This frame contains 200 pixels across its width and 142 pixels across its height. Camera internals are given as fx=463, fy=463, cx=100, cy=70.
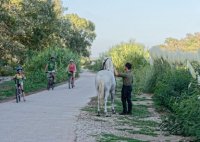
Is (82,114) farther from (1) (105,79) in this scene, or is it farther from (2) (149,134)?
(2) (149,134)

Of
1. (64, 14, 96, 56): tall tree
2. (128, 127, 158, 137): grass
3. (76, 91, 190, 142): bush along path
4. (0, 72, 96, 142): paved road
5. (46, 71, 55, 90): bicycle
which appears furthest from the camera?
(64, 14, 96, 56): tall tree

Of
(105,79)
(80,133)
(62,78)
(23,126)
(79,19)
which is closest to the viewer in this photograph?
(80,133)

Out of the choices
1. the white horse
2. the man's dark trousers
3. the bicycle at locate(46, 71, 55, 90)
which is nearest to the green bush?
the bicycle at locate(46, 71, 55, 90)

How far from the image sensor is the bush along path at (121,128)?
1094 cm

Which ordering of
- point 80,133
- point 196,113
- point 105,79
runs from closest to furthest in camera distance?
point 196,113
point 80,133
point 105,79

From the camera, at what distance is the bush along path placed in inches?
431

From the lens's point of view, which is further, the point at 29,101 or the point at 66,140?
the point at 29,101

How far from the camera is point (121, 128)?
1271 cm

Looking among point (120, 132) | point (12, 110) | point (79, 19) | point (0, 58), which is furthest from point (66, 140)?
point (79, 19)

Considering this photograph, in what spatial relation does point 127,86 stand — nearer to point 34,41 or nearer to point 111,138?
point 111,138

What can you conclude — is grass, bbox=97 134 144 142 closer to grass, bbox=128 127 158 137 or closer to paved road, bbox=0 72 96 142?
paved road, bbox=0 72 96 142

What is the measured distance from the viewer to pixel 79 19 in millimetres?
108125

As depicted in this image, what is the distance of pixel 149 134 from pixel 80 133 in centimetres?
185

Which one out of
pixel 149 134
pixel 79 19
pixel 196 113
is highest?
pixel 79 19
